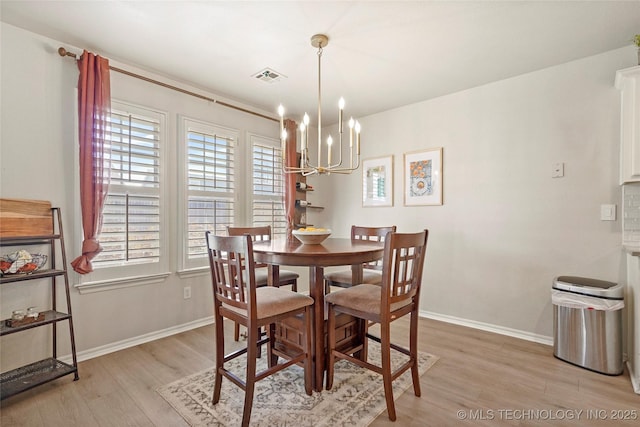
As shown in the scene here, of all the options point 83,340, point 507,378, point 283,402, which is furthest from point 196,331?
point 507,378

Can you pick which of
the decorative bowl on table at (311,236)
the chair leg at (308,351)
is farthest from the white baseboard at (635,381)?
the decorative bowl on table at (311,236)

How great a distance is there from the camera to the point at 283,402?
185cm

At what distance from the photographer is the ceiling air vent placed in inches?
111

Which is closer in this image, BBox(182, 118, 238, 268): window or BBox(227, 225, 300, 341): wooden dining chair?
BBox(227, 225, 300, 341): wooden dining chair

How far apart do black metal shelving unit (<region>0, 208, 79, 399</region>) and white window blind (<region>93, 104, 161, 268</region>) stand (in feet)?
0.96

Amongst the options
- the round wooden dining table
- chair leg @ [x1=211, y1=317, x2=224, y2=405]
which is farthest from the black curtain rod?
chair leg @ [x1=211, y1=317, x2=224, y2=405]

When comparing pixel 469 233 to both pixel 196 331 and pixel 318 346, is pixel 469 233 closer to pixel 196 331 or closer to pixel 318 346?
pixel 318 346

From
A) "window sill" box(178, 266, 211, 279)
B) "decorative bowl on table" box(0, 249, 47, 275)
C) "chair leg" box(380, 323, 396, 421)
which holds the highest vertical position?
"decorative bowl on table" box(0, 249, 47, 275)

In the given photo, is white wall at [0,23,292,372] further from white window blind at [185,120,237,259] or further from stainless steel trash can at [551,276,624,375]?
stainless steel trash can at [551,276,624,375]

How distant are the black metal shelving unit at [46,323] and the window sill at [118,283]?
13 centimetres

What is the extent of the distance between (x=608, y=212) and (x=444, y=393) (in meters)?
1.96

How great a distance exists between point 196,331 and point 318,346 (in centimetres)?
164

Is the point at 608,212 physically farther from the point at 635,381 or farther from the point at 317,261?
the point at 317,261

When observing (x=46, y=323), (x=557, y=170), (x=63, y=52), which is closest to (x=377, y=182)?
(x=557, y=170)
